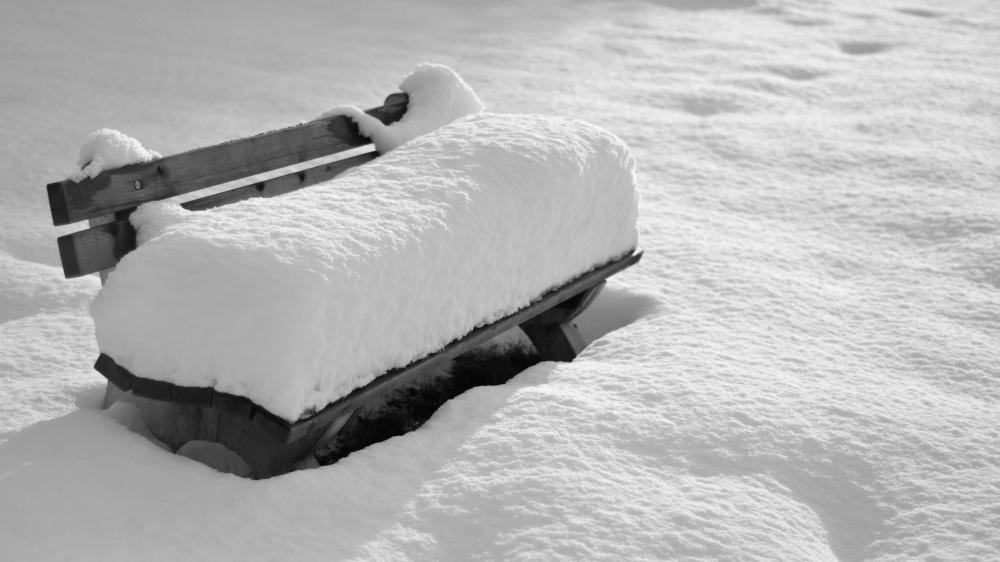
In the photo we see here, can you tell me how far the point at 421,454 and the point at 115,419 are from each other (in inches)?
32.3

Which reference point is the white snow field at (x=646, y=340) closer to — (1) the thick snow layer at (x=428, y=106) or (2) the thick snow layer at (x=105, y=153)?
(2) the thick snow layer at (x=105, y=153)

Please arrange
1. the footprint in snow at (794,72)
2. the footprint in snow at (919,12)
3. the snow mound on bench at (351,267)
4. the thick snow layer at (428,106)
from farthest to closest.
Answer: the footprint in snow at (919,12) < the footprint in snow at (794,72) < the thick snow layer at (428,106) < the snow mound on bench at (351,267)

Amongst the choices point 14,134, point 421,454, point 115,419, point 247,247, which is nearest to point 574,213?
point 421,454

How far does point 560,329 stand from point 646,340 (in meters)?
0.29

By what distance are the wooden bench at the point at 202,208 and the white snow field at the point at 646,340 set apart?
0.10m

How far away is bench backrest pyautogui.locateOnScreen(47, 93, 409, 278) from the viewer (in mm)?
2385

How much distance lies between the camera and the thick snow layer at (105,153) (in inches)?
95.7

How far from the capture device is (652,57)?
809 centimetres

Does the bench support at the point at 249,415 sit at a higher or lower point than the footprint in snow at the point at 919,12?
lower

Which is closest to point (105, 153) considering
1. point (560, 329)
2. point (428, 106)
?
point (428, 106)

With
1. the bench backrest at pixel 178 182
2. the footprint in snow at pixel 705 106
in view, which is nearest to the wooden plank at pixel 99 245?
the bench backrest at pixel 178 182

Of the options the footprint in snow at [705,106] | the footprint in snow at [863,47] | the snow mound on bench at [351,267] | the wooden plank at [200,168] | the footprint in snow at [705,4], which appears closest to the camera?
the snow mound on bench at [351,267]

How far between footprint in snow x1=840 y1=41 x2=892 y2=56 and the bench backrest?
21.9ft

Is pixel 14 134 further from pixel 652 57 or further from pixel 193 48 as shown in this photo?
pixel 652 57
